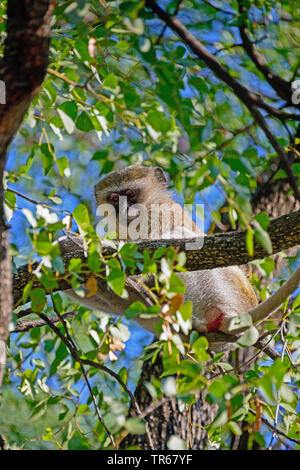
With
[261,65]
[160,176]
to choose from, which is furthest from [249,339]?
[160,176]

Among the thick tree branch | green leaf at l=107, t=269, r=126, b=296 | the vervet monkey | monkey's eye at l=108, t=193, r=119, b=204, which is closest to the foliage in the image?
green leaf at l=107, t=269, r=126, b=296

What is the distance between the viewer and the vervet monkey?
3.31 metres

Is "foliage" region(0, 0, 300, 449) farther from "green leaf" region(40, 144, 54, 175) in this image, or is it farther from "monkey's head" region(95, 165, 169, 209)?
"monkey's head" region(95, 165, 169, 209)

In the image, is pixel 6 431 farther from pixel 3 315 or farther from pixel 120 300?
pixel 3 315

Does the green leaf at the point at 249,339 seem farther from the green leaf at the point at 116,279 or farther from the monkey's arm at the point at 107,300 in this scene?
the monkey's arm at the point at 107,300

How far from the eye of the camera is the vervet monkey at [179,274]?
3309 mm

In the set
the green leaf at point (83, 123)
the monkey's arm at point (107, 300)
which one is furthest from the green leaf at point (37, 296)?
the monkey's arm at point (107, 300)

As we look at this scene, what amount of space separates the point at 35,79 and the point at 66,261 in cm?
115

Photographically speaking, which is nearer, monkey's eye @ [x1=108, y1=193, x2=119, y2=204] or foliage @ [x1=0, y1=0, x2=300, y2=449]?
foliage @ [x1=0, y1=0, x2=300, y2=449]

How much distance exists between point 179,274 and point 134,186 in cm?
102

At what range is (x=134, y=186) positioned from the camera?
424 cm

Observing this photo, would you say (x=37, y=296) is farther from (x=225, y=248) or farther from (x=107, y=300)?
(x=107, y=300)

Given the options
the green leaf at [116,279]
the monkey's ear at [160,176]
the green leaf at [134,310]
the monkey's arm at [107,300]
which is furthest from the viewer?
the monkey's ear at [160,176]
